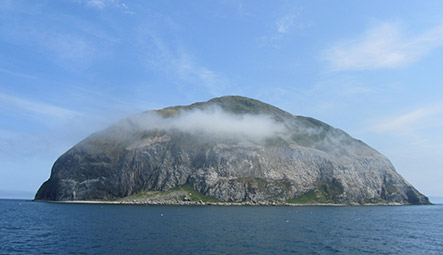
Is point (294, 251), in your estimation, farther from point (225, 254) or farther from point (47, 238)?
point (47, 238)

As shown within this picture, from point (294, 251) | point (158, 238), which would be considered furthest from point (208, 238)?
point (294, 251)

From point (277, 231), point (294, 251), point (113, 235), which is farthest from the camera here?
point (277, 231)

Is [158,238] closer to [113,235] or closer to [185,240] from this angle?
[185,240]

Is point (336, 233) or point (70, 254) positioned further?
point (336, 233)

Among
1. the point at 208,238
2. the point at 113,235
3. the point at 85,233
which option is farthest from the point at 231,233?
the point at 85,233

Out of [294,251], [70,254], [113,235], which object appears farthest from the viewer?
[113,235]

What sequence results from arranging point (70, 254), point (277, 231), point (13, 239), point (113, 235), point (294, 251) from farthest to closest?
point (277, 231), point (113, 235), point (13, 239), point (294, 251), point (70, 254)

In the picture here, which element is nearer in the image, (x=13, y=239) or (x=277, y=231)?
(x=13, y=239)

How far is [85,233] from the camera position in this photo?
72500 millimetres

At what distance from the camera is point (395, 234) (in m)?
79.8

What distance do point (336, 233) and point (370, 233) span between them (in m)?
9.69

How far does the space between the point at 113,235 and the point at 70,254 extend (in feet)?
66.4

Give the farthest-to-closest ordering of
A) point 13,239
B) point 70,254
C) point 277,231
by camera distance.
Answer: point 277,231, point 13,239, point 70,254

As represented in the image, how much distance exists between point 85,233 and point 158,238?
65.0 ft
